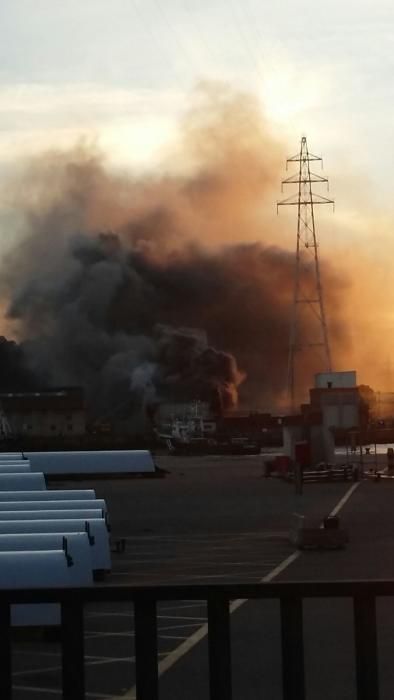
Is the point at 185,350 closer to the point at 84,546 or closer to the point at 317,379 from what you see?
the point at 317,379

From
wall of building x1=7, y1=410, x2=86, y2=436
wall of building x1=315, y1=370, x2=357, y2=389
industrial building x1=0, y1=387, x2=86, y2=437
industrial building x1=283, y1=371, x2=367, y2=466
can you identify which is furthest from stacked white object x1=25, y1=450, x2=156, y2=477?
wall of building x1=7, y1=410, x2=86, y2=436

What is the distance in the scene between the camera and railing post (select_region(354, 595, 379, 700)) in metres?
5.79

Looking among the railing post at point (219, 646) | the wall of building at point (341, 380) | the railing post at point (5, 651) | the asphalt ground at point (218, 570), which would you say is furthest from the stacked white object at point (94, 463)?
the wall of building at point (341, 380)

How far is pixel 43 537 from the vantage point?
65.8 feet

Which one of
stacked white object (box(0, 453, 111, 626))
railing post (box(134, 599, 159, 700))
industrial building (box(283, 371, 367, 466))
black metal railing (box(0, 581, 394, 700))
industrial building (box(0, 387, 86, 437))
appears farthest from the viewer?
industrial building (box(0, 387, 86, 437))

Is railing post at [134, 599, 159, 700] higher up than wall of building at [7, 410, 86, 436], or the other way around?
wall of building at [7, 410, 86, 436]

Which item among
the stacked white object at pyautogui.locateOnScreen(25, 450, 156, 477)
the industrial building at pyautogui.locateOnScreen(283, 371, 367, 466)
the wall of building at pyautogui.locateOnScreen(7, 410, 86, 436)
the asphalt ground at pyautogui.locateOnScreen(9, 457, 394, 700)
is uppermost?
the wall of building at pyautogui.locateOnScreen(7, 410, 86, 436)

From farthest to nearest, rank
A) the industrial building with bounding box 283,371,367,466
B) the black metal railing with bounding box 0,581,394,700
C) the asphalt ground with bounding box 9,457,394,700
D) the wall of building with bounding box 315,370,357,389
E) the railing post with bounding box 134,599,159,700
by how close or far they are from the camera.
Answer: the wall of building with bounding box 315,370,357,389 → the industrial building with bounding box 283,371,367,466 → the asphalt ground with bounding box 9,457,394,700 → the railing post with bounding box 134,599,159,700 → the black metal railing with bounding box 0,581,394,700

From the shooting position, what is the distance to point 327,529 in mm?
34000

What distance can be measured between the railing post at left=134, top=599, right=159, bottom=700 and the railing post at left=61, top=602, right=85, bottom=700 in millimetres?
260

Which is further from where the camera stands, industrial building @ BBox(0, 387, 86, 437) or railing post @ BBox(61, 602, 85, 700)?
industrial building @ BBox(0, 387, 86, 437)

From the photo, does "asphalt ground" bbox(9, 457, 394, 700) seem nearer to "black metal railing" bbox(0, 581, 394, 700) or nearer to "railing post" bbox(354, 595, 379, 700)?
"black metal railing" bbox(0, 581, 394, 700)

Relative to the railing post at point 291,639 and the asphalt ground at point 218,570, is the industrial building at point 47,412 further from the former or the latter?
the railing post at point 291,639

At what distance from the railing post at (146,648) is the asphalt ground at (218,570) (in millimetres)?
4583
